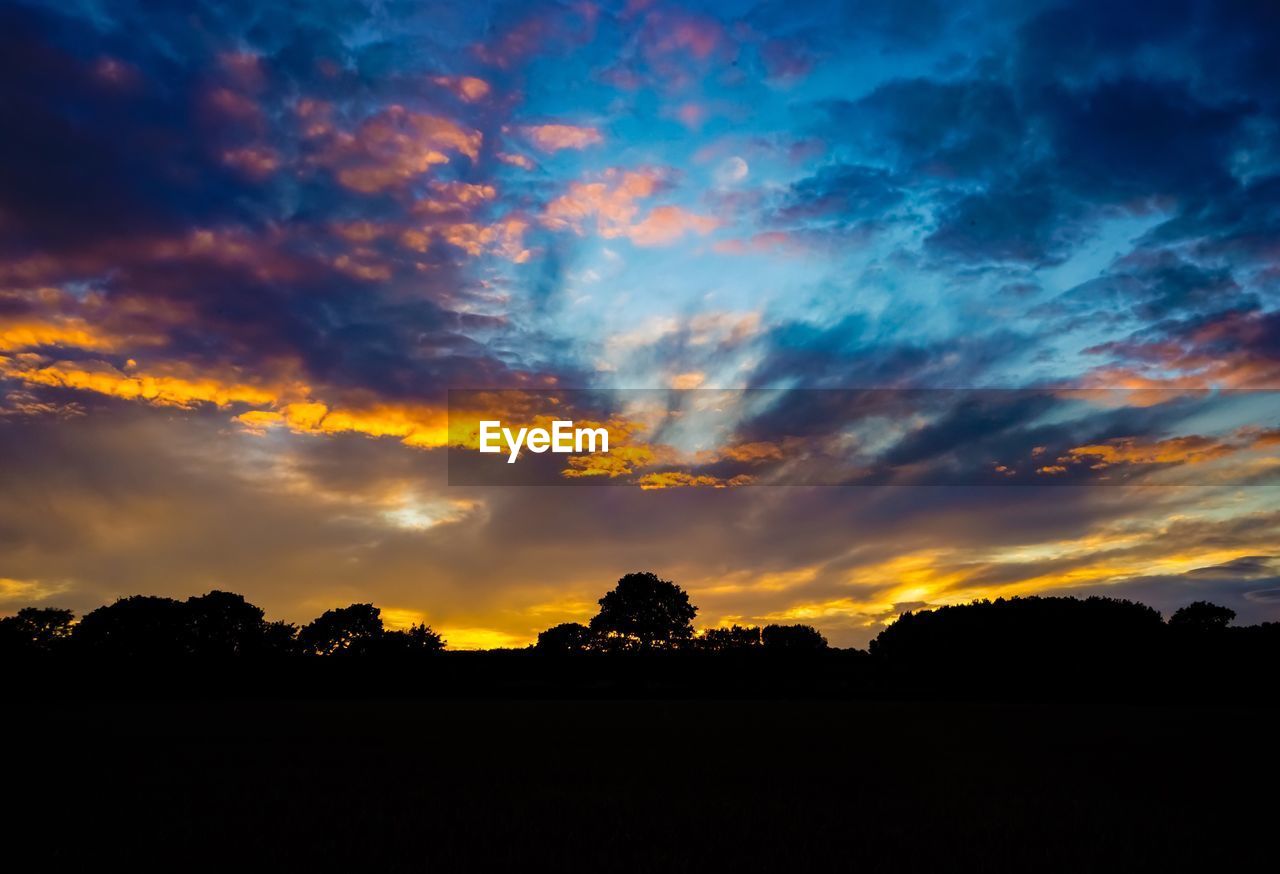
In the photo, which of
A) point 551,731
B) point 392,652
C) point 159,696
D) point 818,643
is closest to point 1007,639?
point 818,643

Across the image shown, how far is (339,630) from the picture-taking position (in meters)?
128

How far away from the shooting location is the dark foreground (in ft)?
39.1

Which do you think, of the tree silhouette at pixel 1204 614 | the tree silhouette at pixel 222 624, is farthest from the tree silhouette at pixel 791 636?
the tree silhouette at pixel 222 624

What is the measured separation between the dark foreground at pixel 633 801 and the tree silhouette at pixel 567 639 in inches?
4322

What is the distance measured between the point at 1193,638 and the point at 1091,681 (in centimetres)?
1245

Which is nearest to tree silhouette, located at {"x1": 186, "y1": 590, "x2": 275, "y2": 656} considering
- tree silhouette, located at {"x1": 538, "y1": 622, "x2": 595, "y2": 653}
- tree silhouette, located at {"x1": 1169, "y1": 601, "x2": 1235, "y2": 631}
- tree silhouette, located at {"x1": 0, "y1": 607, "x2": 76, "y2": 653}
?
tree silhouette, located at {"x1": 0, "y1": 607, "x2": 76, "y2": 653}

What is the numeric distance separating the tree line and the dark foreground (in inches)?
2428

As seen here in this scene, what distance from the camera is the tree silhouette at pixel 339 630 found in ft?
416

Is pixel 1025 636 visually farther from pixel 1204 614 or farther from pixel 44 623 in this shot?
pixel 44 623

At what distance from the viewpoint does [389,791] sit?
17875mm

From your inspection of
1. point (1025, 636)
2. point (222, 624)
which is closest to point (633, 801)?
point (1025, 636)

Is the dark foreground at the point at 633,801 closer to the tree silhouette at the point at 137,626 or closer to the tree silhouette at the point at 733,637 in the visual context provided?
the tree silhouette at the point at 137,626

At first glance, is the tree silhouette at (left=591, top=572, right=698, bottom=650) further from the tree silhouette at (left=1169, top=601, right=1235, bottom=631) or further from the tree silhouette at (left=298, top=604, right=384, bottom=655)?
the tree silhouette at (left=1169, top=601, right=1235, bottom=631)

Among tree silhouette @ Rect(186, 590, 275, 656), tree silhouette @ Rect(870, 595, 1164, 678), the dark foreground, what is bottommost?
the dark foreground
